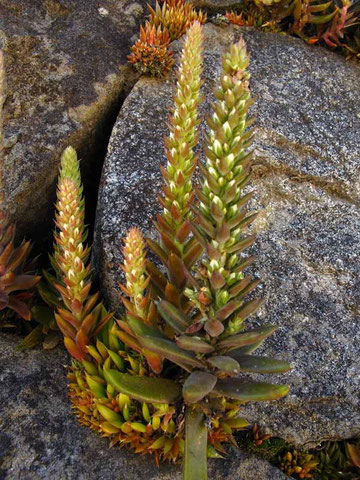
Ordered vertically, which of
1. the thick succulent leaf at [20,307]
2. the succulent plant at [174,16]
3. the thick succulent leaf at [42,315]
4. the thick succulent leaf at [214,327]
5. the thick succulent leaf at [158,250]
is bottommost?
the thick succulent leaf at [42,315]

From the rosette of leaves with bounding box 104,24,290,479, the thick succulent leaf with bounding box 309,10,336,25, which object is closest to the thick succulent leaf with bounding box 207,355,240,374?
the rosette of leaves with bounding box 104,24,290,479

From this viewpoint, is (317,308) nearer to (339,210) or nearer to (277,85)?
(339,210)

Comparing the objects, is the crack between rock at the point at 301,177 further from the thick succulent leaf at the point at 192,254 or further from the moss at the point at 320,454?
the moss at the point at 320,454

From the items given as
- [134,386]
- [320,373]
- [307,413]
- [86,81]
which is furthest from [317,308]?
[86,81]

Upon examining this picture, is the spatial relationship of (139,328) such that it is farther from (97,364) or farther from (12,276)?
(12,276)

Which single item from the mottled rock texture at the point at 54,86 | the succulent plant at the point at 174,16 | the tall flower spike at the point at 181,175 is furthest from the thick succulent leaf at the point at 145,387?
the succulent plant at the point at 174,16

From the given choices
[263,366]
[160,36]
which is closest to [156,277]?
[263,366]
